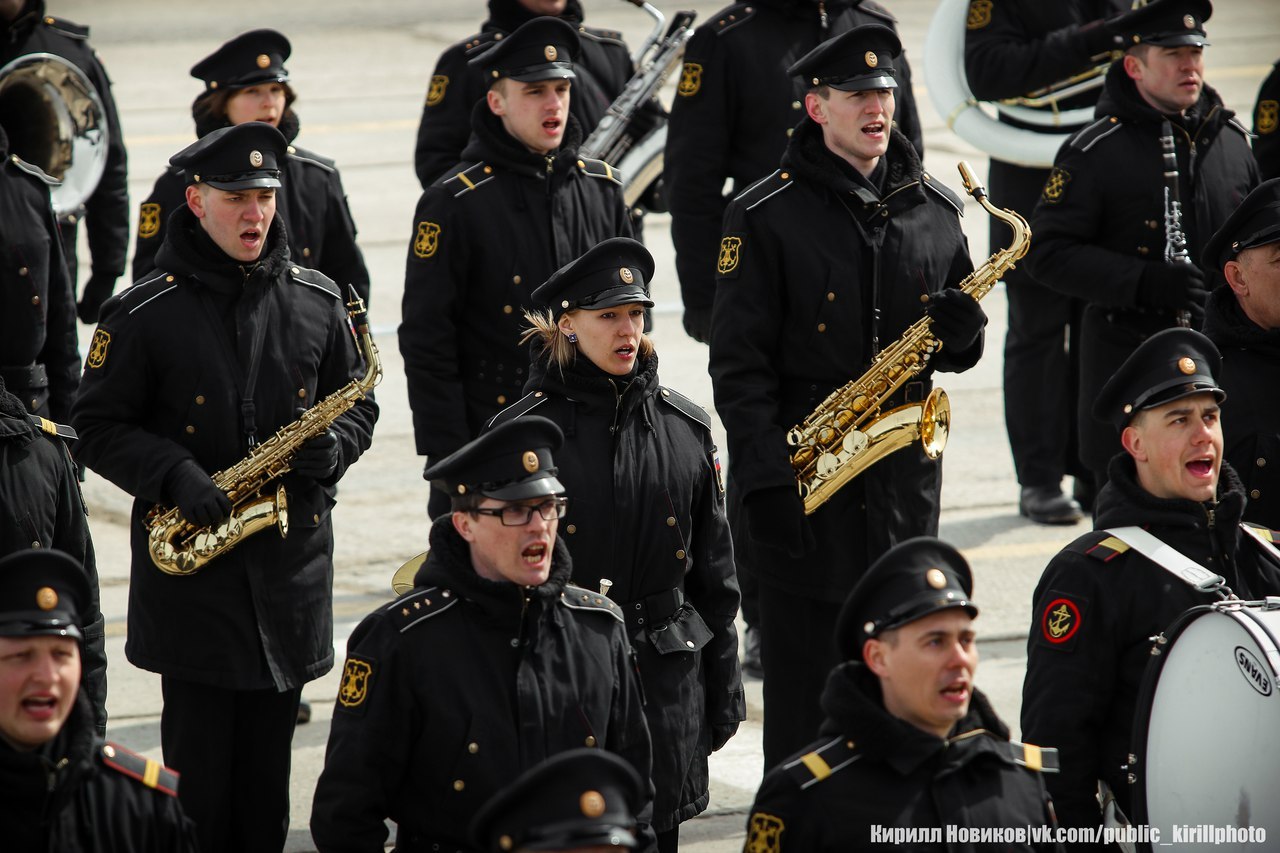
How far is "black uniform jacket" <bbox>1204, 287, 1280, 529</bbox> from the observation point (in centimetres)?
673

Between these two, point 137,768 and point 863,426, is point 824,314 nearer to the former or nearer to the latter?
point 863,426

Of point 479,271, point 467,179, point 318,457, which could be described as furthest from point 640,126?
point 318,457

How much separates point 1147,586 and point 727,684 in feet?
4.58

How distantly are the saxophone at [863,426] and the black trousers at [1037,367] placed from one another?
3.27 m

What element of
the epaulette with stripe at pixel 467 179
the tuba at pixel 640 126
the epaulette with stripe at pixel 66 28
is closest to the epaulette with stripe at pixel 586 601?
the epaulette with stripe at pixel 467 179

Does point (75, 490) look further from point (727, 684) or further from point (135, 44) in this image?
point (135, 44)

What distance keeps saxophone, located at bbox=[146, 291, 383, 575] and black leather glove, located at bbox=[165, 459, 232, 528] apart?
0.35 ft

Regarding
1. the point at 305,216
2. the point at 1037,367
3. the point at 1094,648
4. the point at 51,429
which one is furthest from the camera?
the point at 1037,367

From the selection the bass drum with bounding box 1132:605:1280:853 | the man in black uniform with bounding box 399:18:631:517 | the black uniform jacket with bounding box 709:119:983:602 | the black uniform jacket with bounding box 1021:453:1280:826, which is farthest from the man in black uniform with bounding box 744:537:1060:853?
the man in black uniform with bounding box 399:18:631:517

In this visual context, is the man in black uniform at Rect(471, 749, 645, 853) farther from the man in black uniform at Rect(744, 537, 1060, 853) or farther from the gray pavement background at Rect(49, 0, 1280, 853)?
the gray pavement background at Rect(49, 0, 1280, 853)

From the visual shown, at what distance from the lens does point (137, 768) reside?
15.7ft

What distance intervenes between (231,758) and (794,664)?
77.7 inches

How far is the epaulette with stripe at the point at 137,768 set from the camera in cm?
475

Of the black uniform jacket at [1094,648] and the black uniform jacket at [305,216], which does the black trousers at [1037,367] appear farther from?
the black uniform jacket at [1094,648]
